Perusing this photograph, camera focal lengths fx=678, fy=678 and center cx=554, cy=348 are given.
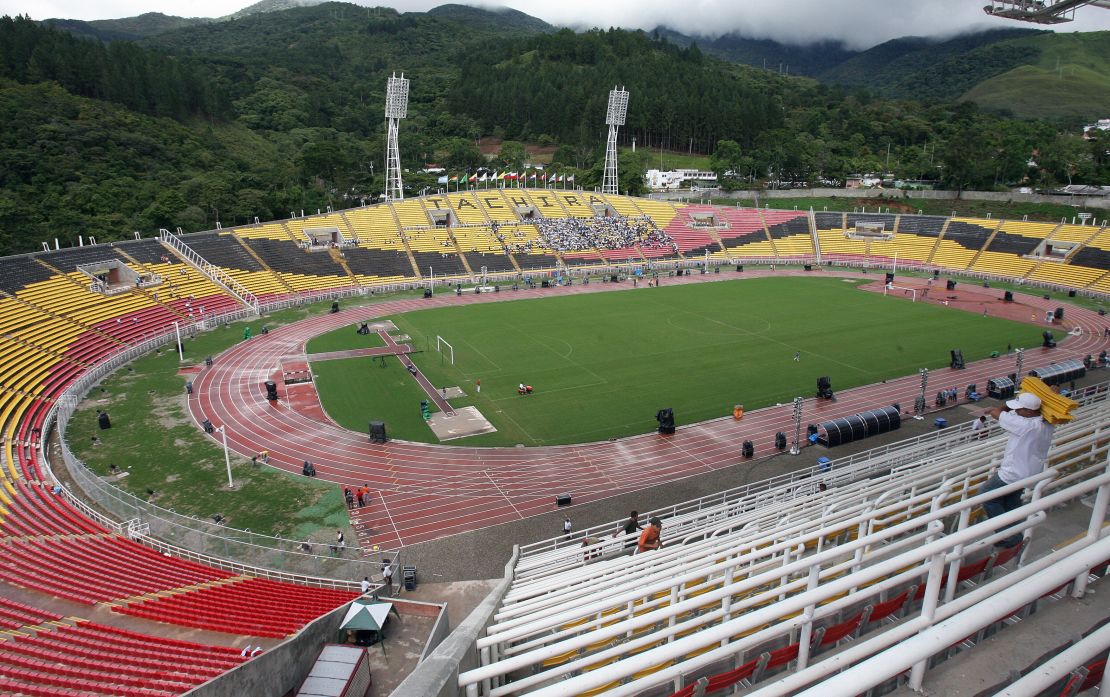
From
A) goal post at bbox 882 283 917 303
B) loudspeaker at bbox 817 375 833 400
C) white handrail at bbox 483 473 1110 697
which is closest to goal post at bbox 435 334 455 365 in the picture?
loudspeaker at bbox 817 375 833 400

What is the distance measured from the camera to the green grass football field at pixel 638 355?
99.9ft

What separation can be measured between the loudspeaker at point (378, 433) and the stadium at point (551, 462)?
0.12 meters

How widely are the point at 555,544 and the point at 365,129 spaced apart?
128 metres

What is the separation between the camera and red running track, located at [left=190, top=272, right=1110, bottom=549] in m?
22.2

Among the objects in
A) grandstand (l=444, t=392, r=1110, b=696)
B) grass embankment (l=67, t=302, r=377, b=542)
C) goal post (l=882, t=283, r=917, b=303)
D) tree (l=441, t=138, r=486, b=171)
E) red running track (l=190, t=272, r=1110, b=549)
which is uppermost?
tree (l=441, t=138, r=486, b=171)

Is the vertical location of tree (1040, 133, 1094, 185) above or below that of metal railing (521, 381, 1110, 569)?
above

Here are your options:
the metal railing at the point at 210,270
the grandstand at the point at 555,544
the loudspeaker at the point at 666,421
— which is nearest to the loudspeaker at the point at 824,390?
the loudspeaker at the point at 666,421

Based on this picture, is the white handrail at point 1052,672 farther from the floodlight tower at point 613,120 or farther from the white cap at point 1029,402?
the floodlight tower at point 613,120

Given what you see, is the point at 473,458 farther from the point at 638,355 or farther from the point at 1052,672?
the point at 1052,672

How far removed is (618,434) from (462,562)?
10543 millimetres

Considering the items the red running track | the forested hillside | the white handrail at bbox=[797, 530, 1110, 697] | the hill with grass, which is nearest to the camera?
the white handrail at bbox=[797, 530, 1110, 697]

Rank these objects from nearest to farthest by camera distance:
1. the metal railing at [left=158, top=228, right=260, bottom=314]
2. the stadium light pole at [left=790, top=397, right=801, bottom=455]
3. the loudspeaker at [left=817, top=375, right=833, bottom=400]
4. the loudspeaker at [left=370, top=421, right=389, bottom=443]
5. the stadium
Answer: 1. the stadium
2. the stadium light pole at [left=790, top=397, right=801, bottom=455]
3. the loudspeaker at [left=370, top=421, right=389, bottom=443]
4. the loudspeaker at [left=817, top=375, right=833, bottom=400]
5. the metal railing at [left=158, top=228, right=260, bottom=314]

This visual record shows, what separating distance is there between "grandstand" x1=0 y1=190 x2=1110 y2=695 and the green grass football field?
10.4 meters

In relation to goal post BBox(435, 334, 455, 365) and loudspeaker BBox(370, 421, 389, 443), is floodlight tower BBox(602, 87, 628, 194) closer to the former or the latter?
goal post BBox(435, 334, 455, 365)
